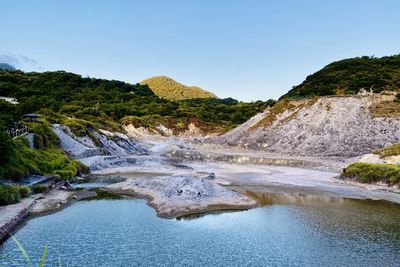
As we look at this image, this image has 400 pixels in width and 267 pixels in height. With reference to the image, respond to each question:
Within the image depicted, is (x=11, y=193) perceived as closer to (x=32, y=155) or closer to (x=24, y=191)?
(x=24, y=191)

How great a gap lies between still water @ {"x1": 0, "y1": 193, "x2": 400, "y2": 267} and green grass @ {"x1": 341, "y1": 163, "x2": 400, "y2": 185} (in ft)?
50.1

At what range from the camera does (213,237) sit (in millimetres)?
29078

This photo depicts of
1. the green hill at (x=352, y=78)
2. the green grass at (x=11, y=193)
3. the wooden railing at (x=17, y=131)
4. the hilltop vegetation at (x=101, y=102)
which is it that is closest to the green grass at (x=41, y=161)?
the wooden railing at (x=17, y=131)

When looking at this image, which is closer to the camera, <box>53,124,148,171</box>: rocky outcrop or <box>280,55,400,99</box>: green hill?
<box>53,124,148,171</box>: rocky outcrop

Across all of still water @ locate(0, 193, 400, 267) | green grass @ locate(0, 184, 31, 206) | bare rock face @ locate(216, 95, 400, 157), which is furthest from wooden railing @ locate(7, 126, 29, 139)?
bare rock face @ locate(216, 95, 400, 157)

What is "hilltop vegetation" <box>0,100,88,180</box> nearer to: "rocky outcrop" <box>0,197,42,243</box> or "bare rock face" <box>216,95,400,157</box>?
"rocky outcrop" <box>0,197,42,243</box>

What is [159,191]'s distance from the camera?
43750 millimetres

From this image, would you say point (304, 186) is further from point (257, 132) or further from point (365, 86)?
point (365, 86)

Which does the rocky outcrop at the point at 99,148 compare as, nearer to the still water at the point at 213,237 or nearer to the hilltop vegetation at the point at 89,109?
the hilltop vegetation at the point at 89,109

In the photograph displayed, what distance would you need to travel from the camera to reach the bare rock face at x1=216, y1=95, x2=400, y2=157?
85.4 meters

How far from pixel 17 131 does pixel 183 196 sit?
28.6 metres

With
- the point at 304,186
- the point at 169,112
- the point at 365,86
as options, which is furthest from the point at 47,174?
the point at 169,112

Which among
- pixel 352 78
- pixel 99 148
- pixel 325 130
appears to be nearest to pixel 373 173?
pixel 325 130

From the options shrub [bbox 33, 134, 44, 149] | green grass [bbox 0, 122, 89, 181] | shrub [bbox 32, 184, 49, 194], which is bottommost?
shrub [bbox 32, 184, 49, 194]
